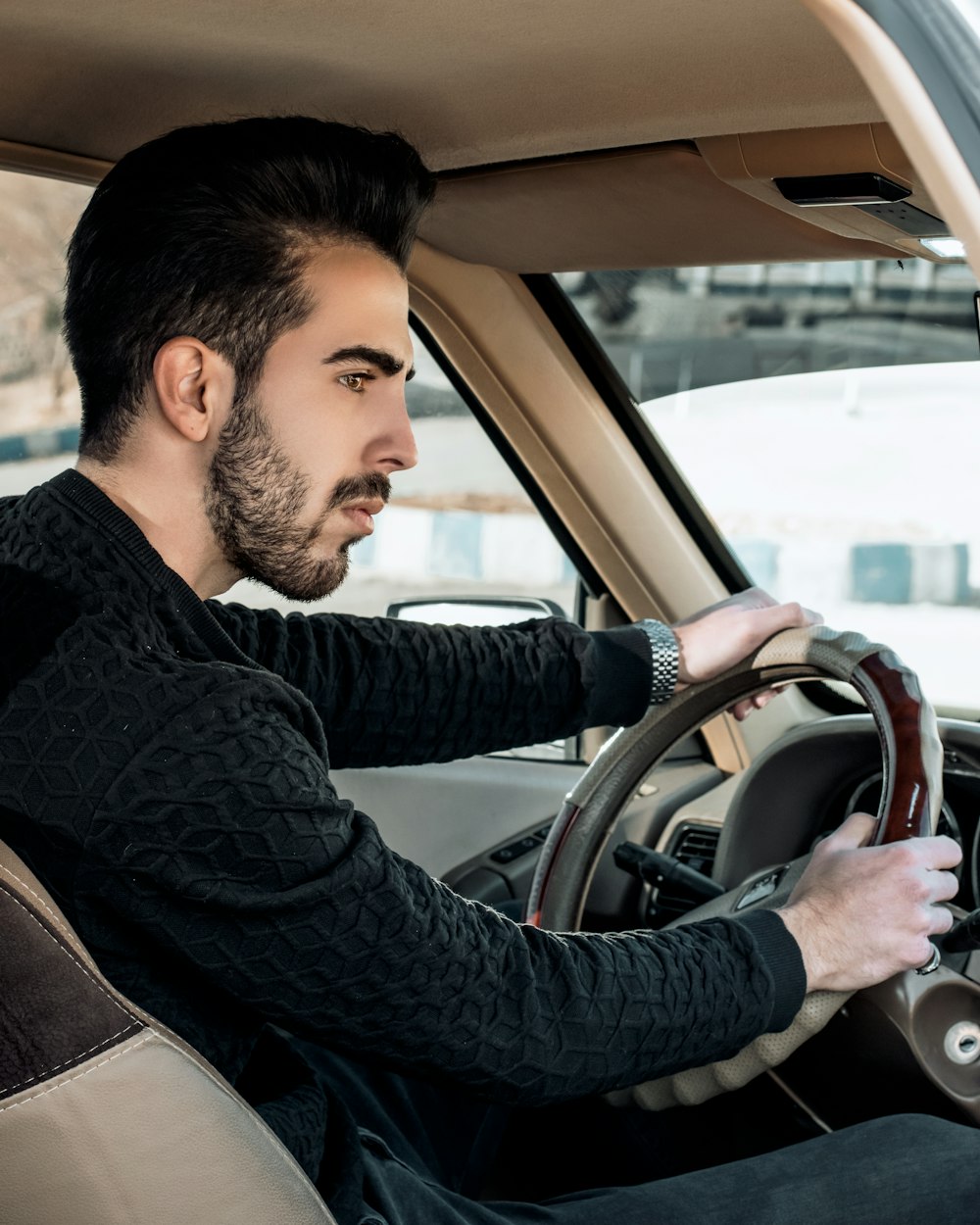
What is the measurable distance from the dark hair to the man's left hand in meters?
0.62

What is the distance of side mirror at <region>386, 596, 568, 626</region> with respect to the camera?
2682 mm

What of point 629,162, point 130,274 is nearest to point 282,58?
point 130,274

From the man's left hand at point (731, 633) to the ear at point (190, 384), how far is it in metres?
0.69

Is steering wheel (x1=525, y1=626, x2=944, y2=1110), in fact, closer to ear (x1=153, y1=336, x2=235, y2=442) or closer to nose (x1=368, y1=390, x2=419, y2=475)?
nose (x1=368, y1=390, x2=419, y2=475)

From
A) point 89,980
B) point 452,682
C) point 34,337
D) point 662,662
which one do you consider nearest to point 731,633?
point 662,662

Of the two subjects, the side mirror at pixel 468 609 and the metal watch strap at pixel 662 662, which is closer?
the metal watch strap at pixel 662 662

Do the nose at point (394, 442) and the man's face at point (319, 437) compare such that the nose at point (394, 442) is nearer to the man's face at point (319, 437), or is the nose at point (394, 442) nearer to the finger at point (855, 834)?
the man's face at point (319, 437)

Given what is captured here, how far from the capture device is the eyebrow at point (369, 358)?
1.38 m

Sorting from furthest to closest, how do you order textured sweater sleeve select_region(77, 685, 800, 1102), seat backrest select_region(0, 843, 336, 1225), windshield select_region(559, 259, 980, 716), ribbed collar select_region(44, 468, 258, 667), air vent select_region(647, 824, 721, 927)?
windshield select_region(559, 259, 980, 716) → air vent select_region(647, 824, 721, 927) → ribbed collar select_region(44, 468, 258, 667) → textured sweater sleeve select_region(77, 685, 800, 1102) → seat backrest select_region(0, 843, 336, 1225)

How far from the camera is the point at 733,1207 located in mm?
1346

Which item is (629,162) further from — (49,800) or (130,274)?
(49,800)

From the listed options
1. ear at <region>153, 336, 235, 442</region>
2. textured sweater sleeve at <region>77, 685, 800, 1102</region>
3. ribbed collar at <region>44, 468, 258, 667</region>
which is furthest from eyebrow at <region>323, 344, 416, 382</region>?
textured sweater sleeve at <region>77, 685, 800, 1102</region>

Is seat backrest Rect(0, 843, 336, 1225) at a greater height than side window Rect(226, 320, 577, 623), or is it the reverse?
side window Rect(226, 320, 577, 623)

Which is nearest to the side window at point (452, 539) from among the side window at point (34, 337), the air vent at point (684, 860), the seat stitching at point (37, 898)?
the side window at point (34, 337)
